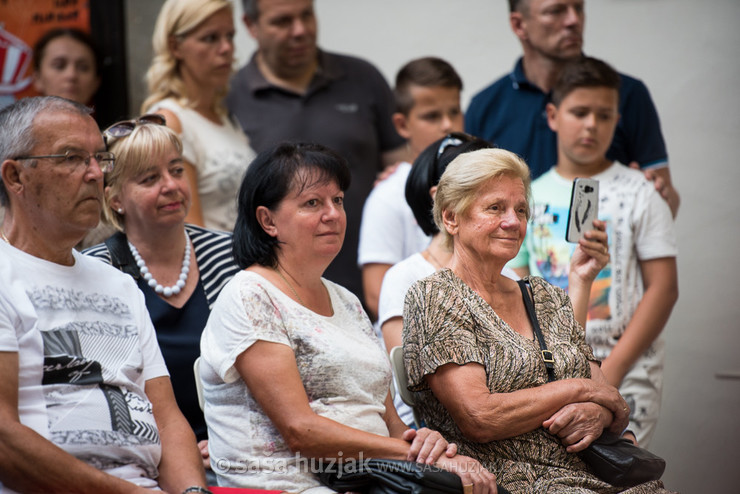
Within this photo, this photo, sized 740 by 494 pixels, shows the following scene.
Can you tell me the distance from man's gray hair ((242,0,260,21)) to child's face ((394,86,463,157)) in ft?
2.70

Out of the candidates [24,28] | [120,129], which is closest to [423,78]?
[120,129]

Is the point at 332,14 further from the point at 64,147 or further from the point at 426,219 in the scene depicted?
the point at 64,147

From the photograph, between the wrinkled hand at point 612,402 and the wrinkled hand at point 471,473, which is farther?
the wrinkled hand at point 612,402

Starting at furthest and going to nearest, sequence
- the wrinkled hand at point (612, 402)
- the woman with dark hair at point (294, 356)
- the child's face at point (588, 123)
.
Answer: the child's face at point (588, 123), the wrinkled hand at point (612, 402), the woman with dark hair at point (294, 356)

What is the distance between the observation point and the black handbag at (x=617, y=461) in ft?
7.66

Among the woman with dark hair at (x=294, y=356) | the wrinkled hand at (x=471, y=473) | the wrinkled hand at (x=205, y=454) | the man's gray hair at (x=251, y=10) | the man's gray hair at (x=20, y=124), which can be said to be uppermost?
the man's gray hair at (x=251, y=10)

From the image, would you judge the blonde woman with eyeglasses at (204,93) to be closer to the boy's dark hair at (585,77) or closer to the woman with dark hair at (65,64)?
the woman with dark hair at (65,64)

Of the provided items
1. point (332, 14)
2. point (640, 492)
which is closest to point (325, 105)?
point (332, 14)

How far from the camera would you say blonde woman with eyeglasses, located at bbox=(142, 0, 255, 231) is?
3.49m

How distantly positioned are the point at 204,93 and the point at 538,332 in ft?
6.25

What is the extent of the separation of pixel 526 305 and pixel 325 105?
5.90 ft

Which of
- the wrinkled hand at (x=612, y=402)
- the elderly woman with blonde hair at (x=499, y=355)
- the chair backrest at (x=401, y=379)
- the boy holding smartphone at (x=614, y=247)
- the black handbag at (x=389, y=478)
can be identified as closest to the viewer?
the black handbag at (x=389, y=478)

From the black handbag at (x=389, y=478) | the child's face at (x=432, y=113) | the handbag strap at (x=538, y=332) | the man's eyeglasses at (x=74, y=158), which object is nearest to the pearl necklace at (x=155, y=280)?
the man's eyeglasses at (x=74, y=158)

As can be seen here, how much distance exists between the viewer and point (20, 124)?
6.90 feet
